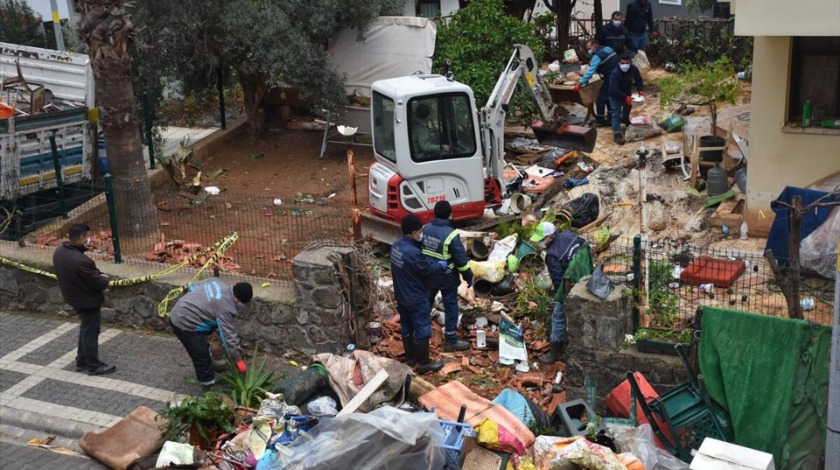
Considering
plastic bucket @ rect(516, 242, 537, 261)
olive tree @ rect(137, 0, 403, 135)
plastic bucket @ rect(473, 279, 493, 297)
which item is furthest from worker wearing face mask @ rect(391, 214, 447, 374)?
olive tree @ rect(137, 0, 403, 135)

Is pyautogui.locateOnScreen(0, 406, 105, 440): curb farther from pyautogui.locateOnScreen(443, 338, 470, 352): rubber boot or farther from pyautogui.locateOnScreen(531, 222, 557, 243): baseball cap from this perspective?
pyautogui.locateOnScreen(531, 222, 557, 243): baseball cap

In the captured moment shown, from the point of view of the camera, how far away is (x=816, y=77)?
11.5 m

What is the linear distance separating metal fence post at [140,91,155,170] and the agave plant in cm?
678

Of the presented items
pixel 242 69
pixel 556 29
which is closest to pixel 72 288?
pixel 242 69

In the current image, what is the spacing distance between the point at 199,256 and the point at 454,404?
3933mm

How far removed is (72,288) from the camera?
9578 millimetres

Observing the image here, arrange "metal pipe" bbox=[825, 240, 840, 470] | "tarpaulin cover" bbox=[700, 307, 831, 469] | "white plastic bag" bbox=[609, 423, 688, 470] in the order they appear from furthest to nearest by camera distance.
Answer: "tarpaulin cover" bbox=[700, 307, 831, 469] < "white plastic bag" bbox=[609, 423, 688, 470] < "metal pipe" bbox=[825, 240, 840, 470]

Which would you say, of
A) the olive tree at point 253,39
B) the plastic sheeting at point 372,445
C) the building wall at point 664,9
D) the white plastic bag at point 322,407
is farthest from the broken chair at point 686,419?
the building wall at point 664,9

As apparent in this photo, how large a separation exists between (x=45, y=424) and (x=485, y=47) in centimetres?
1109

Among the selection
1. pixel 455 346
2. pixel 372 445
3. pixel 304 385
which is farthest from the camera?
pixel 455 346

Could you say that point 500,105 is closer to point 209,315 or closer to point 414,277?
point 414,277

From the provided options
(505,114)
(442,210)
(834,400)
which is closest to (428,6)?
(505,114)

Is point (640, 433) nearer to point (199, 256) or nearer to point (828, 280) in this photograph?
point (828, 280)

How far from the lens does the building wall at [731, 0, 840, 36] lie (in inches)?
396
